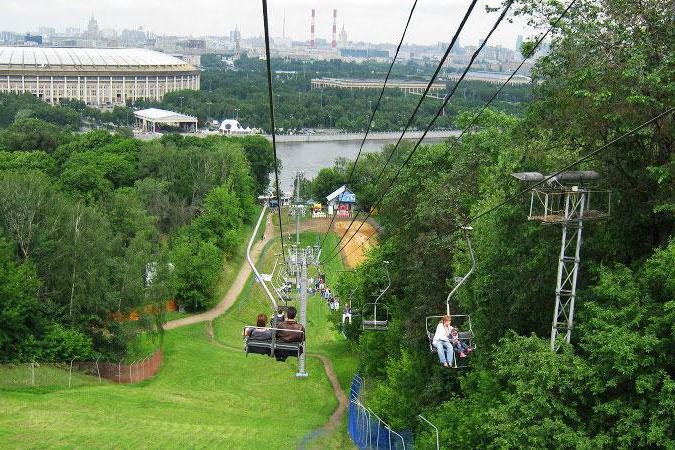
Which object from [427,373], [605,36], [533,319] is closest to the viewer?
[605,36]

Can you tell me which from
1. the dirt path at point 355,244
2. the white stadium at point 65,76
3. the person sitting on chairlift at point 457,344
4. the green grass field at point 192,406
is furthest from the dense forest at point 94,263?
the white stadium at point 65,76

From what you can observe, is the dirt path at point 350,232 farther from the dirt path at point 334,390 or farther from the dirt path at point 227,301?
the dirt path at point 334,390

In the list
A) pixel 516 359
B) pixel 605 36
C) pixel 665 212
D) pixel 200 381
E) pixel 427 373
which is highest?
pixel 605 36

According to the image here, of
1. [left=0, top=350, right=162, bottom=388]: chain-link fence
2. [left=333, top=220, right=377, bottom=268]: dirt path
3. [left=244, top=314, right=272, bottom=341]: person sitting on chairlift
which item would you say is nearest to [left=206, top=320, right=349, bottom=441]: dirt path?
[left=0, top=350, right=162, bottom=388]: chain-link fence

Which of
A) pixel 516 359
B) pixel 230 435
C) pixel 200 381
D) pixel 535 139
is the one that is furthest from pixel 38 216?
pixel 516 359

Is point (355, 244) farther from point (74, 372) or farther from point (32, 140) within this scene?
point (74, 372)

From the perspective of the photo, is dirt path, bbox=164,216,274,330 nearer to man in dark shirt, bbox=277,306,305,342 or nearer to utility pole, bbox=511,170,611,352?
man in dark shirt, bbox=277,306,305,342

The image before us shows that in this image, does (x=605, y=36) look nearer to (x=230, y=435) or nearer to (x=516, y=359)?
(x=516, y=359)
